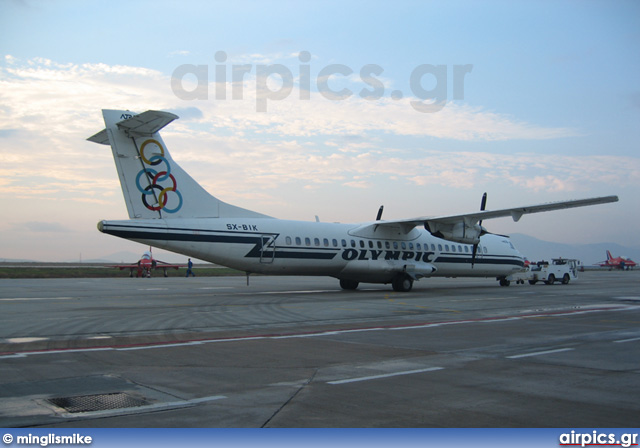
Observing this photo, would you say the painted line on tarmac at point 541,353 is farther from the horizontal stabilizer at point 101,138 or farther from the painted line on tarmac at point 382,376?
the horizontal stabilizer at point 101,138

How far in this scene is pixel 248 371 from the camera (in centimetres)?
816

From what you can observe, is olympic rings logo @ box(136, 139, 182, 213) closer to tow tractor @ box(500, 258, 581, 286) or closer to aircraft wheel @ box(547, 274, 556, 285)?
tow tractor @ box(500, 258, 581, 286)

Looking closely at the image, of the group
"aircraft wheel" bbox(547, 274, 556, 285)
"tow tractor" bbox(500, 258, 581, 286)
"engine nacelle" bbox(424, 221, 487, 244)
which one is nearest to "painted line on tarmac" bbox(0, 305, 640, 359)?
"engine nacelle" bbox(424, 221, 487, 244)

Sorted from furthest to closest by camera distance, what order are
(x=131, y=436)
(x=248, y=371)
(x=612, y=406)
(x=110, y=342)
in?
1. (x=110, y=342)
2. (x=248, y=371)
3. (x=612, y=406)
4. (x=131, y=436)

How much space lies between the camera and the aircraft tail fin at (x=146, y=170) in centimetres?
2077

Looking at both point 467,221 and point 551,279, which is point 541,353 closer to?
point 467,221

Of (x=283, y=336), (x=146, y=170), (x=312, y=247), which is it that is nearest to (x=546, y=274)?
(x=312, y=247)

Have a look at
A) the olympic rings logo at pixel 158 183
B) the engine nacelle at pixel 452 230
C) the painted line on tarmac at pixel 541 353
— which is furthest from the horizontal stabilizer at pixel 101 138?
the painted line on tarmac at pixel 541 353

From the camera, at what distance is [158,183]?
21.5 metres

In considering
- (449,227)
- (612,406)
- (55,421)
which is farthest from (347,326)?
(449,227)

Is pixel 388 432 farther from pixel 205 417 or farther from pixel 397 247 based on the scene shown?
pixel 397 247

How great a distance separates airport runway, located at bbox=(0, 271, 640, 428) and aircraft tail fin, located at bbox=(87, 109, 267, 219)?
19.2 feet

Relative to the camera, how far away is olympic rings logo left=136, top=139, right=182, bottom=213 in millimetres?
21170

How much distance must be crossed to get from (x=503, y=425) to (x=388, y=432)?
3.91ft
